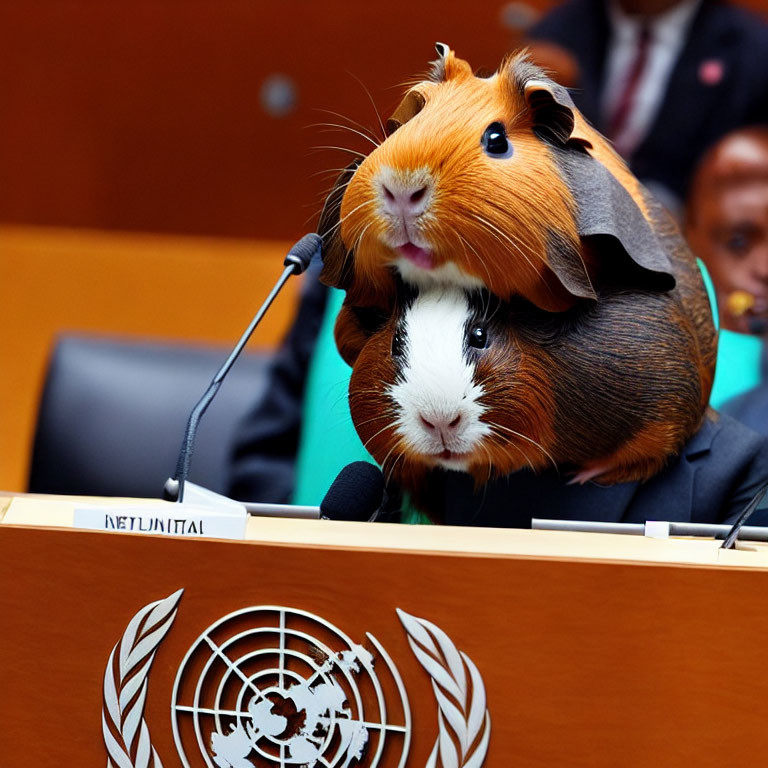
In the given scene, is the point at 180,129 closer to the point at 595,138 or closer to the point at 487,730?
the point at 595,138

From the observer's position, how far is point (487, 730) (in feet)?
2.05

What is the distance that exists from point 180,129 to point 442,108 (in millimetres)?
1875

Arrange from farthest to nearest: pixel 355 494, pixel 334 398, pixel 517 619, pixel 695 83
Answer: pixel 695 83
pixel 334 398
pixel 355 494
pixel 517 619

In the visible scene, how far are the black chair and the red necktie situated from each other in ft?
2.12

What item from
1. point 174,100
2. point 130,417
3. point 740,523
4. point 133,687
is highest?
point 174,100

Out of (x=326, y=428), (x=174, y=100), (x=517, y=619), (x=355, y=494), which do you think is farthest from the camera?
(x=174, y=100)

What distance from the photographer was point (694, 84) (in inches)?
65.7

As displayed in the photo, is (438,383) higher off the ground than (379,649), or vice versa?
(438,383)

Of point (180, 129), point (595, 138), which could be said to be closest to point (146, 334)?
point (180, 129)

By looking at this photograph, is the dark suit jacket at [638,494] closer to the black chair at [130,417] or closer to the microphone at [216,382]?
the microphone at [216,382]

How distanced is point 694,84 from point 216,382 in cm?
119

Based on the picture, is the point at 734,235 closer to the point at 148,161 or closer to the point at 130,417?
the point at 130,417

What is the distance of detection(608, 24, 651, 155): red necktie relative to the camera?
67.7 inches

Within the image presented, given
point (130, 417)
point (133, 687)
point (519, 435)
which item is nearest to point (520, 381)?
point (519, 435)
